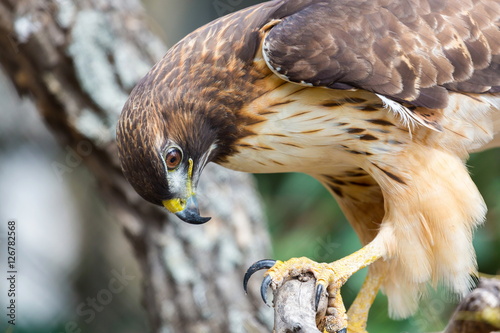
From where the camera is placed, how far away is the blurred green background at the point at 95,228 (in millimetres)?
5422

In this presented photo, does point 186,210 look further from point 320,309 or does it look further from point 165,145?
point 320,309

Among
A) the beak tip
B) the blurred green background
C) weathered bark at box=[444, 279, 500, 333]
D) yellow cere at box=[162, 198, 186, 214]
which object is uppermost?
yellow cere at box=[162, 198, 186, 214]

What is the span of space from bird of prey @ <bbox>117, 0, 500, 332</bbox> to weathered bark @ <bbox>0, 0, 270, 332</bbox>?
5.68 ft

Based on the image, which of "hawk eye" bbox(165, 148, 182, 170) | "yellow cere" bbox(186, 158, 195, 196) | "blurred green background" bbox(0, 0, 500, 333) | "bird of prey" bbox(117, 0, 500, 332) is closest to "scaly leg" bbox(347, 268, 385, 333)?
"bird of prey" bbox(117, 0, 500, 332)

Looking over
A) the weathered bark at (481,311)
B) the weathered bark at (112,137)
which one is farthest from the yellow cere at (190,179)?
the weathered bark at (112,137)

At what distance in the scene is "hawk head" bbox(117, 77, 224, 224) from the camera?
302cm

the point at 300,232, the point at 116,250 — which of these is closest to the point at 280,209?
the point at 300,232

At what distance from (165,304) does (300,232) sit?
1501 millimetres

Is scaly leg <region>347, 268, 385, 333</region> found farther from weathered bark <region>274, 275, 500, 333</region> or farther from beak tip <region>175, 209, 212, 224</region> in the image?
beak tip <region>175, 209, 212, 224</region>

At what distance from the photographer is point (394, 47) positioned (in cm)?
318

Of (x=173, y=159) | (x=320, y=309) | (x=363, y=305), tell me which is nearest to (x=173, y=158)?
(x=173, y=159)

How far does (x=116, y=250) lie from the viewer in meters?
7.00

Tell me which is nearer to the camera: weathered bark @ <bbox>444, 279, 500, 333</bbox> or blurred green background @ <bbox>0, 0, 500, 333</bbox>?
weathered bark @ <bbox>444, 279, 500, 333</bbox>

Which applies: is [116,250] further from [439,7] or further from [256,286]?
[439,7]
